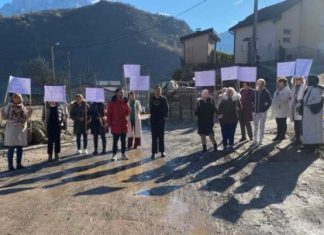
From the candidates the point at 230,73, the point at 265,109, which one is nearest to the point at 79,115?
the point at 265,109

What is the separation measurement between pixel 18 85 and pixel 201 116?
5420mm

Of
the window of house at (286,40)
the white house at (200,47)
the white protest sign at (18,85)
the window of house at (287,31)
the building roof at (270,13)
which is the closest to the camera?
the white protest sign at (18,85)

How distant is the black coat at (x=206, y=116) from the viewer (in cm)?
1304

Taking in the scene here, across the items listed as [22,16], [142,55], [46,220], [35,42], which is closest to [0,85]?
[35,42]

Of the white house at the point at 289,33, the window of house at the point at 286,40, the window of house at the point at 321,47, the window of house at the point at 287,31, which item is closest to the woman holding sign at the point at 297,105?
the white house at the point at 289,33

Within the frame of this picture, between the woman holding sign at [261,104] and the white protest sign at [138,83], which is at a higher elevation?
the white protest sign at [138,83]

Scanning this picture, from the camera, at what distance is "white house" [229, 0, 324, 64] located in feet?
141

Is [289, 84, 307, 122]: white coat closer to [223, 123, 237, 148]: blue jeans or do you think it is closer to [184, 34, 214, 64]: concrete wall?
[223, 123, 237, 148]: blue jeans

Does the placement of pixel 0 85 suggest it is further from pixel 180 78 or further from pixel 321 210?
pixel 321 210

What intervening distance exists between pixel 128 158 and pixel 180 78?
88.8 ft

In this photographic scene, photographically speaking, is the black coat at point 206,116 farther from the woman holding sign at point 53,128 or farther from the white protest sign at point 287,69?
the woman holding sign at point 53,128

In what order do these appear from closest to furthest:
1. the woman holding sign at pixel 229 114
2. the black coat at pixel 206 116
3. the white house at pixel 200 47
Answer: the black coat at pixel 206 116 < the woman holding sign at pixel 229 114 < the white house at pixel 200 47

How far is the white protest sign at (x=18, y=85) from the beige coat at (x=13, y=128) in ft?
7.82

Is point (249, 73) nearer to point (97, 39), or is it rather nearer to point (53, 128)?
point (53, 128)
